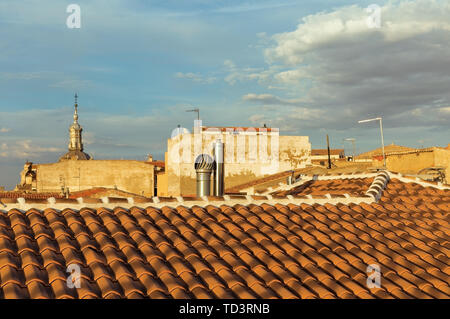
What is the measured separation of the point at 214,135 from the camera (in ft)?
143

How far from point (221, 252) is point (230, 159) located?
1381 inches

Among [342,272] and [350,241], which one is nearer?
[342,272]

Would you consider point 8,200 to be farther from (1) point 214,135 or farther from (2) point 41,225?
(1) point 214,135

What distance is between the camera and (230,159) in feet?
143

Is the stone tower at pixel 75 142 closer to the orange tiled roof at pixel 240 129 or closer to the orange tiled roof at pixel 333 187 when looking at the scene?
the orange tiled roof at pixel 240 129

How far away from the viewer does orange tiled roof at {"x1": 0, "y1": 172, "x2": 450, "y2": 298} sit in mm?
7215

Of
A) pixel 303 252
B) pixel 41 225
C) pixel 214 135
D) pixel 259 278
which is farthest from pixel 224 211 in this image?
pixel 214 135

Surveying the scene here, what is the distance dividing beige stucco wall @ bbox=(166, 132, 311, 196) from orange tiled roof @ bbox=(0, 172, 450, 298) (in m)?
32.2

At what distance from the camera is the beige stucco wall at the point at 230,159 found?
43438mm

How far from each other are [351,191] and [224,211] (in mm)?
6057

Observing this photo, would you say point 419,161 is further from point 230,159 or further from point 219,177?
point 230,159

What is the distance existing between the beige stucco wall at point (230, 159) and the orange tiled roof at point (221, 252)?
3216 cm

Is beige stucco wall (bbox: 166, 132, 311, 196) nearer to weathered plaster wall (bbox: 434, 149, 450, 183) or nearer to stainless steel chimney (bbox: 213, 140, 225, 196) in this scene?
weathered plaster wall (bbox: 434, 149, 450, 183)

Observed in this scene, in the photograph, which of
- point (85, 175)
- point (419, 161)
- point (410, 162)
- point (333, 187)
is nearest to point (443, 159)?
point (419, 161)
